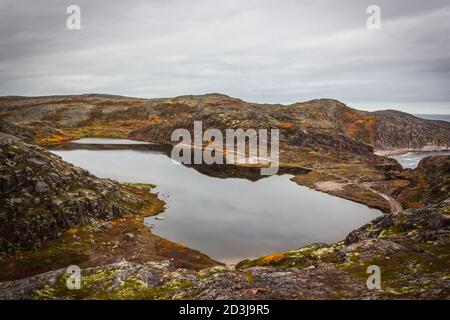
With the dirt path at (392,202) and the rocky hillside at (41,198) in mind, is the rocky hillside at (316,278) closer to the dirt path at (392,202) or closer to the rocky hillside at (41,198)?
the rocky hillside at (41,198)

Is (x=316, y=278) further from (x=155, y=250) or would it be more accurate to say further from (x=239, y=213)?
(x=239, y=213)

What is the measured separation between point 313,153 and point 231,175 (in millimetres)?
56513

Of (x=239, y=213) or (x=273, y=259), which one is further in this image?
(x=239, y=213)

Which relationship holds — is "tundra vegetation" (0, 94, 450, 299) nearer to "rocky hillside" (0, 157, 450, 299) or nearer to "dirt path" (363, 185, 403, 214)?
"rocky hillside" (0, 157, 450, 299)

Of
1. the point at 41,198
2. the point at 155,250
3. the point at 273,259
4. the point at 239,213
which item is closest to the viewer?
the point at 273,259

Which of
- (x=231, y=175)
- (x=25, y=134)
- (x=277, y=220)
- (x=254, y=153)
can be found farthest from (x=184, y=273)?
(x=25, y=134)

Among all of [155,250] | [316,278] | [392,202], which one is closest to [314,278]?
[316,278]

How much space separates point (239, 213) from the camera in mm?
84812

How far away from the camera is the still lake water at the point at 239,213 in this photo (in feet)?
224

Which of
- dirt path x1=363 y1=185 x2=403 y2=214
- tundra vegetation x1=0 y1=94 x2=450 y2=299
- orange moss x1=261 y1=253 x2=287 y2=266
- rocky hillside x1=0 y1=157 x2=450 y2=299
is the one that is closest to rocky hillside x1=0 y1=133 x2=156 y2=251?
tundra vegetation x1=0 y1=94 x2=450 y2=299

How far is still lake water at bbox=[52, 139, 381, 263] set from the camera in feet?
224

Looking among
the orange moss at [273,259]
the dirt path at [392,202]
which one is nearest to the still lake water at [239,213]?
the dirt path at [392,202]

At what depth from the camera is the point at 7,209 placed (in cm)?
5966
